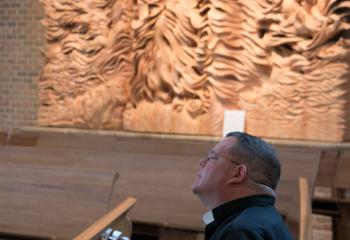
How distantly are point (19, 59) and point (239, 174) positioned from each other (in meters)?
5.30

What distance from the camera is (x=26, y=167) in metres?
3.23

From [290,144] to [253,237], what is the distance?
3.07m

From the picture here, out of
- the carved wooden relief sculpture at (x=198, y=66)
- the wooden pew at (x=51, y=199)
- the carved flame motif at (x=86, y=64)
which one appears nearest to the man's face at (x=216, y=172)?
the wooden pew at (x=51, y=199)

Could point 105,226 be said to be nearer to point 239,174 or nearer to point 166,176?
point 239,174

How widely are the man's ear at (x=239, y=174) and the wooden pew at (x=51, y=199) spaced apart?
1488 millimetres

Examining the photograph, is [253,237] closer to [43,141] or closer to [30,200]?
[30,200]

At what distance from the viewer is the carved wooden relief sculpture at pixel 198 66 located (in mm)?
4207

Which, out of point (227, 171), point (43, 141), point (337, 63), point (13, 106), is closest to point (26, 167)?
point (43, 141)

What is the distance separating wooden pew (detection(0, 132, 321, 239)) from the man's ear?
4.34ft

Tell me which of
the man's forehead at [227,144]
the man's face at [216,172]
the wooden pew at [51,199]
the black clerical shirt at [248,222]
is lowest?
the wooden pew at [51,199]

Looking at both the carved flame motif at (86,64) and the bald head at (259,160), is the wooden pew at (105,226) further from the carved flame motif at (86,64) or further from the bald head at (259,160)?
the carved flame motif at (86,64)

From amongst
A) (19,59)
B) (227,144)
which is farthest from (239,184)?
(19,59)

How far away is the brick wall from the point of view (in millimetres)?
6129

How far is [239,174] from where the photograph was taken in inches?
59.3
